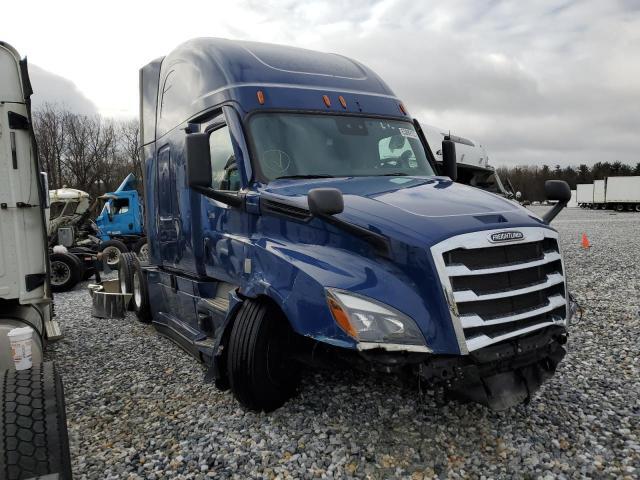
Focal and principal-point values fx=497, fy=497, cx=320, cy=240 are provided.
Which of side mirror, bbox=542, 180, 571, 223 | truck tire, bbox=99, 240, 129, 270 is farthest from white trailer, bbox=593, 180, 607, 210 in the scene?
side mirror, bbox=542, 180, 571, 223

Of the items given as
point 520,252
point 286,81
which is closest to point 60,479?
point 520,252

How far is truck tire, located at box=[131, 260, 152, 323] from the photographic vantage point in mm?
7027

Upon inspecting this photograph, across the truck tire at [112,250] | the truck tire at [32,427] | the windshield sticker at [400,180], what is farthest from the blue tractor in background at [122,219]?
the truck tire at [32,427]

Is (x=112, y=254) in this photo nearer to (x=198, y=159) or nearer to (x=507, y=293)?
(x=198, y=159)

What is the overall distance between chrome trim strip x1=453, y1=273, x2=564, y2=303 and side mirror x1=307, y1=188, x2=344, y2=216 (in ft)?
3.00

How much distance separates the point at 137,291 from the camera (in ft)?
24.7

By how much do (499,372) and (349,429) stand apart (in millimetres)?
1177

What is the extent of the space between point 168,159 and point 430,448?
13.9ft

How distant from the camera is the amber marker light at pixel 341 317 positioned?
2986 mm

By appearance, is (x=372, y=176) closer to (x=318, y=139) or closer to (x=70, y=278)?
(x=318, y=139)

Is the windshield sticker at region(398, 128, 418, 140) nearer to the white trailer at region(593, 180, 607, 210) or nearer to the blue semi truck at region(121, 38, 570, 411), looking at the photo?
the blue semi truck at region(121, 38, 570, 411)

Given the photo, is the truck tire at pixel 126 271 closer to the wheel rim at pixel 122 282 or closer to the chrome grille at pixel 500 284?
the wheel rim at pixel 122 282

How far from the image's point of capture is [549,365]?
3.52m

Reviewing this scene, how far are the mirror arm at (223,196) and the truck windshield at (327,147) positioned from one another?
0.31m
